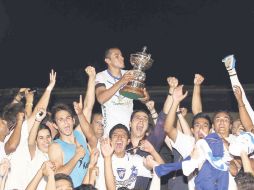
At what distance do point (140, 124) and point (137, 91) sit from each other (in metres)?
0.39

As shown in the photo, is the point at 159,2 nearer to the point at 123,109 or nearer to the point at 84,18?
the point at 84,18

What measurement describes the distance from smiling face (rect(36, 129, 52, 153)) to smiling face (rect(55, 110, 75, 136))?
13cm

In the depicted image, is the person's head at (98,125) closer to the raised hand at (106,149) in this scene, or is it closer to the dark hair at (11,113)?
the dark hair at (11,113)

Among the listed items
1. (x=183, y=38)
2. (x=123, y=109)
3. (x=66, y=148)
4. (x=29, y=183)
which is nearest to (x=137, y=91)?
(x=123, y=109)

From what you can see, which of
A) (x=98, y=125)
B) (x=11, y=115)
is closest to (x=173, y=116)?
(x=98, y=125)

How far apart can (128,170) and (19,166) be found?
39.7 inches

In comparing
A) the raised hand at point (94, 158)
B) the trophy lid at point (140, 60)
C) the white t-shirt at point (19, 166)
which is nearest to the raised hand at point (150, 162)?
the raised hand at point (94, 158)

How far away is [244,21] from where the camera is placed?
11648 millimetres

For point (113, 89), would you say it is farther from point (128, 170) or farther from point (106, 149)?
point (106, 149)

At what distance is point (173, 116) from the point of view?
848cm

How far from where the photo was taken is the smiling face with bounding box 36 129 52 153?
27.3 ft

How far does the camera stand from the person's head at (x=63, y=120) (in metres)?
8.34

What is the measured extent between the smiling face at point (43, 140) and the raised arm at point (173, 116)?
1.12 meters

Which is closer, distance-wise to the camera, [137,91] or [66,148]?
[66,148]
